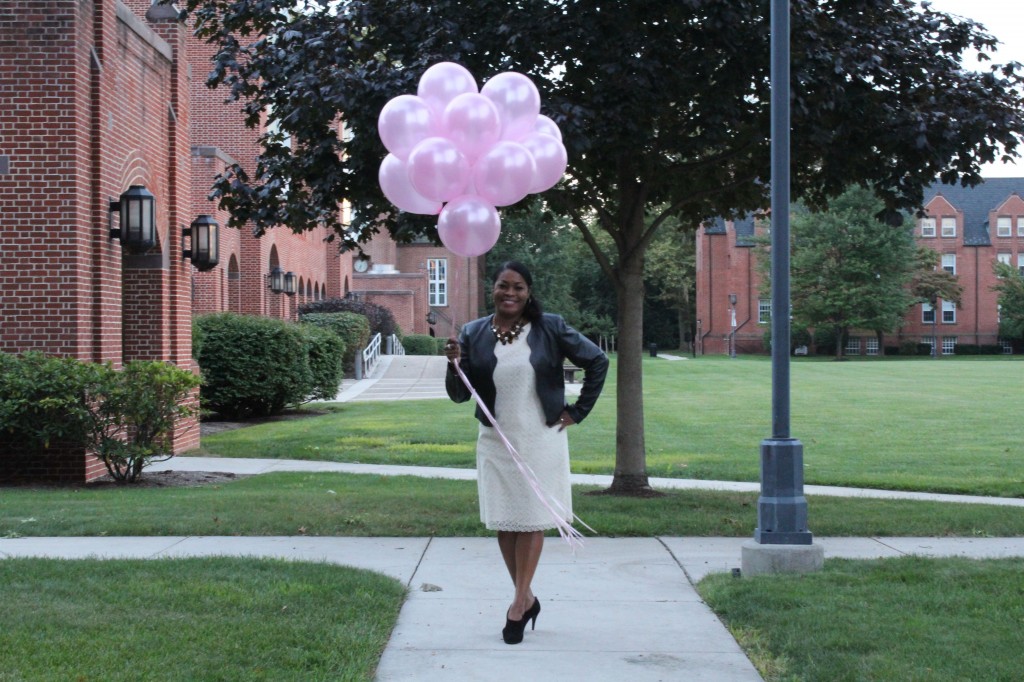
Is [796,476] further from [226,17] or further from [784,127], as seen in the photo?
[226,17]

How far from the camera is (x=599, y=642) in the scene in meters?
5.91

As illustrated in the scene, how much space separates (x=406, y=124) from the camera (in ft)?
20.9

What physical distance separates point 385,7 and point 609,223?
3.33 m

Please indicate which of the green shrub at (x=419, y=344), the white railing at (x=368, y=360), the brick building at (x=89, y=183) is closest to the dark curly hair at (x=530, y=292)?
the brick building at (x=89, y=183)

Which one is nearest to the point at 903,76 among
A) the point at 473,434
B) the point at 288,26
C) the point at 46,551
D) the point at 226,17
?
the point at 288,26

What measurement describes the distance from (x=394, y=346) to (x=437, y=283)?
17.0 m

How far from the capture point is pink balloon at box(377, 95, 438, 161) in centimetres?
634

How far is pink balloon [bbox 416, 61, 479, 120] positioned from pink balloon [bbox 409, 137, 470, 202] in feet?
1.08

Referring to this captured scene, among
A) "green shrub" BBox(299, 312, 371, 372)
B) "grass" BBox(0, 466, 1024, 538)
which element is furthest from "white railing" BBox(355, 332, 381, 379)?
"grass" BBox(0, 466, 1024, 538)

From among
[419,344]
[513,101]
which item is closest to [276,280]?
[419,344]

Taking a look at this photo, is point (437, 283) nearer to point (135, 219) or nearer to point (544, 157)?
point (135, 219)

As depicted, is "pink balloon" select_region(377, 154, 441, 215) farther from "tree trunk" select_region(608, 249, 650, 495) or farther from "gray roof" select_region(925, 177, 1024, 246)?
"gray roof" select_region(925, 177, 1024, 246)

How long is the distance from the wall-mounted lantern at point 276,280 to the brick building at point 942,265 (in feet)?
159

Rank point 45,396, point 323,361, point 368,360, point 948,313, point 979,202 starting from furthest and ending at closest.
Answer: point 979,202 → point 948,313 → point 368,360 → point 323,361 → point 45,396
